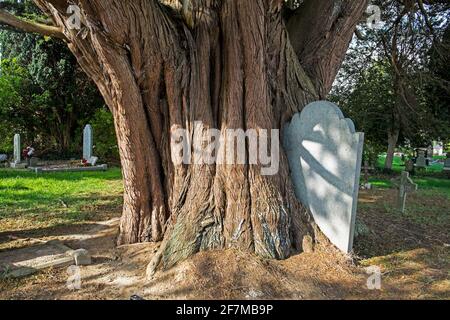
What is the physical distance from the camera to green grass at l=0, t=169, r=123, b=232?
260 inches

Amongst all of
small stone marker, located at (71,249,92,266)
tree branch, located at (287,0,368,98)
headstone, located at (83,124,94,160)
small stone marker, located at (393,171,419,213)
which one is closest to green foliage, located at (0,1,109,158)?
headstone, located at (83,124,94,160)

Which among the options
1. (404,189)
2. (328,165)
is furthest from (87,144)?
(328,165)

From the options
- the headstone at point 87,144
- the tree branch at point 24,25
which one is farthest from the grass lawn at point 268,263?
the headstone at point 87,144

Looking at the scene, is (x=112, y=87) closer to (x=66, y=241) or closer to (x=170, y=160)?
(x=170, y=160)

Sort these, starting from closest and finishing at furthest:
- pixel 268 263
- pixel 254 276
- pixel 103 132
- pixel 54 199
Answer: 1. pixel 254 276
2. pixel 268 263
3. pixel 54 199
4. pixel 103 132

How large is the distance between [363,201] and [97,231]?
6449 mm

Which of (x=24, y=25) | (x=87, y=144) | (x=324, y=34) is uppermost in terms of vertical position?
(x=324, y=34)

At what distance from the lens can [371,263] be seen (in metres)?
4.32

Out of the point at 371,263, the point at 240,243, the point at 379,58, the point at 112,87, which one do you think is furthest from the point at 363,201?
the point at 379,58

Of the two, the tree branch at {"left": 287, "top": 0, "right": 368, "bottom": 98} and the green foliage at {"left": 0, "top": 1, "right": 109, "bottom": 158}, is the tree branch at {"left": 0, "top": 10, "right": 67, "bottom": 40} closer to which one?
the tree branch at {"left": 287, "top": 0, "right": 368, "bottom": 98}

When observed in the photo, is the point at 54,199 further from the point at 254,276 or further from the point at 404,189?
the point at 404,189

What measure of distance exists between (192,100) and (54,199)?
554cm

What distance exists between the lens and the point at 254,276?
12.2ft

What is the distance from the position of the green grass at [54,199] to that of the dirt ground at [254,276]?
1590 mm
